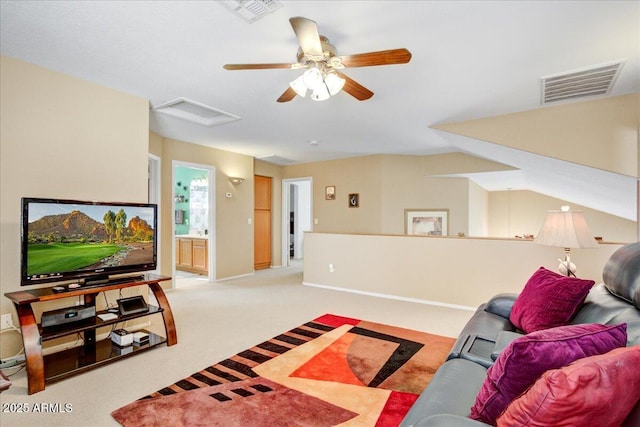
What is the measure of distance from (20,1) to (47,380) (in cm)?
243

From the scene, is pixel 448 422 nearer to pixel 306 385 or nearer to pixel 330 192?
pixel 306 385

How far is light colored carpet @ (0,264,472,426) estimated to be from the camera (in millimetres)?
2041

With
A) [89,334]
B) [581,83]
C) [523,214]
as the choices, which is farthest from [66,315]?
[523,214]

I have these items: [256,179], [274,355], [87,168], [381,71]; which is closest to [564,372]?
[274,355]

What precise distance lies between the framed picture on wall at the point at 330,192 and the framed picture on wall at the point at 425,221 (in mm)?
1547

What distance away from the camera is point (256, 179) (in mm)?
7051

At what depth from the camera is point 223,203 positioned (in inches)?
231

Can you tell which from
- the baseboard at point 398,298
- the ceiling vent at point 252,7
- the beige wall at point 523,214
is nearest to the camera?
the ceiling vent at point 252,7

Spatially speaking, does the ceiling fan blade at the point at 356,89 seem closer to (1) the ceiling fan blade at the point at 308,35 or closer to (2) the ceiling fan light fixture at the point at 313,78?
(2) the ceiling fan light fixture at the point at 313,78

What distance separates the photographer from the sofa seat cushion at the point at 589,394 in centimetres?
82

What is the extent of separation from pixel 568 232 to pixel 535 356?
83.7 inches

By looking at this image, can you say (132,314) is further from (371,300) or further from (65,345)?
(371,300)

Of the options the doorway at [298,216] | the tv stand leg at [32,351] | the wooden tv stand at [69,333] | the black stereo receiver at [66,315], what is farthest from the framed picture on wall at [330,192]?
the tv stand leg at [32,351]

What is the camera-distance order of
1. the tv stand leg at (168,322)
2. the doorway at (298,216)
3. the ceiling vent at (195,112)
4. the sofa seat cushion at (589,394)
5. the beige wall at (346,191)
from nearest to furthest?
the sofa seat cushion at (589,394) → the tv stand leg at (168,322) → the ceiling vent at (195,112) → the beige wall at (346,191) → the doorway at (298,216)
